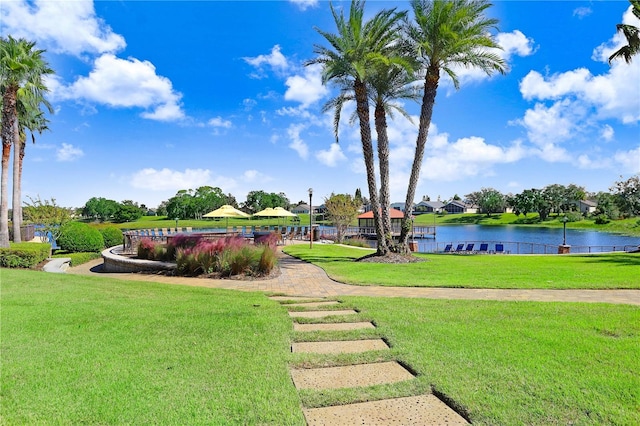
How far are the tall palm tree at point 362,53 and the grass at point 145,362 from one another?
10.1m

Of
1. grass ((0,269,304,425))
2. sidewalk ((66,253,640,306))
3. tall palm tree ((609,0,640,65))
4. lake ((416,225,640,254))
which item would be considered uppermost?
tall palm tree ((609,0,640,65))

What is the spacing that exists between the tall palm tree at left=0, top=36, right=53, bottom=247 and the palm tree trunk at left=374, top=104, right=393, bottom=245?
56.7 feet

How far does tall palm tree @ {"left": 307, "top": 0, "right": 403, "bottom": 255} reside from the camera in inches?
573

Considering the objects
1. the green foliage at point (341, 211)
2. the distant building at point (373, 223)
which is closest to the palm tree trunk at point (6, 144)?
the green foliage at point (341, 211)

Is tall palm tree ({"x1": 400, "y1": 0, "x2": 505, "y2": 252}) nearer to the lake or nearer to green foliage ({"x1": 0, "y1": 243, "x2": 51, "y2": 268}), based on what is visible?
the lake

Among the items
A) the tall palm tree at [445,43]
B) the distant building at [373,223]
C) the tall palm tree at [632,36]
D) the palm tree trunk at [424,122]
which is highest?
the tall palm tree at [632,36]

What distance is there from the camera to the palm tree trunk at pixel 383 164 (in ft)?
50.7

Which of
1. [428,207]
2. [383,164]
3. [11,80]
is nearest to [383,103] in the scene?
[383,164]

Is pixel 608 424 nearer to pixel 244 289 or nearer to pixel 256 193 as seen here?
pixel 244 289

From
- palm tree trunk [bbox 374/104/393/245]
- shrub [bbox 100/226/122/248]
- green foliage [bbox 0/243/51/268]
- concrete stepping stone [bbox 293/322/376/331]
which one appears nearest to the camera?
concrete stepping stone [bbox 293/322/376/331]

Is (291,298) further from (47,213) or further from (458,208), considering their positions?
(458,208)

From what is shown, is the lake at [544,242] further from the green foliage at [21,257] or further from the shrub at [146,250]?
the green foliage at [21,257]

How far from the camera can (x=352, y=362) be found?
3908 mm

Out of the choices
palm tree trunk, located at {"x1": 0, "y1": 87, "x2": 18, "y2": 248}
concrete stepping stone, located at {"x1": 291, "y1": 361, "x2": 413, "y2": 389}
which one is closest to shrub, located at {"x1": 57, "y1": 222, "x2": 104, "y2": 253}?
palm tree trunk, located at {"x1": 0, "y1": 87, "x2": 18, "y2": 248}
